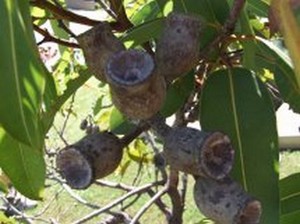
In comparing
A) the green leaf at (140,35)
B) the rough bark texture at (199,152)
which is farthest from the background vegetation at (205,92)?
the rough bark texture at (199,152)

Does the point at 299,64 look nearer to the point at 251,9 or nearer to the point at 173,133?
the point at 173,133

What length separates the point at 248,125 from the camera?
1.08 m

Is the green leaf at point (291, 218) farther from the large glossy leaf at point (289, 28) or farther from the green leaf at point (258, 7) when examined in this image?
the large glossy leaf at point (289, 28)

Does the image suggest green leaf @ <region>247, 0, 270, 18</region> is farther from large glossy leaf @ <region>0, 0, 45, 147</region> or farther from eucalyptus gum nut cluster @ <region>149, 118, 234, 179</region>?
large glossy leaf @ <region>0, 0, 45, 147</region>

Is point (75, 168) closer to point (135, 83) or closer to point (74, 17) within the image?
point (135, 83)

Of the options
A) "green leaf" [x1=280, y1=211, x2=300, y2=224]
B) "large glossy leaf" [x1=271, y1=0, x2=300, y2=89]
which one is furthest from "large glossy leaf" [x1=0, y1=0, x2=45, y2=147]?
"green leaf" [x1=280, y1=211, x2=300, y2=224]

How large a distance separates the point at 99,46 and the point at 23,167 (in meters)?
0.20

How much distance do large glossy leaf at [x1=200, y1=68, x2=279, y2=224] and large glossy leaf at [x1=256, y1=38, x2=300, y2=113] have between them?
0.04 m

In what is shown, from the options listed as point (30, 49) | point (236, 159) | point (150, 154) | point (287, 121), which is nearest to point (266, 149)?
point (236, 159)

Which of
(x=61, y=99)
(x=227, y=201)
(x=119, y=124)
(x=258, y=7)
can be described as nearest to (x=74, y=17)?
(x=61, y=99)

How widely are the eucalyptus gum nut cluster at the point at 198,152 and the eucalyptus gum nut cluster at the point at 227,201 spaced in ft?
0.03

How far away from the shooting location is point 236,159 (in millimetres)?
1056

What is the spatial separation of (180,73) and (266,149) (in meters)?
0.24

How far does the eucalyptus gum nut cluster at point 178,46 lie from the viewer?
864 millimetres
